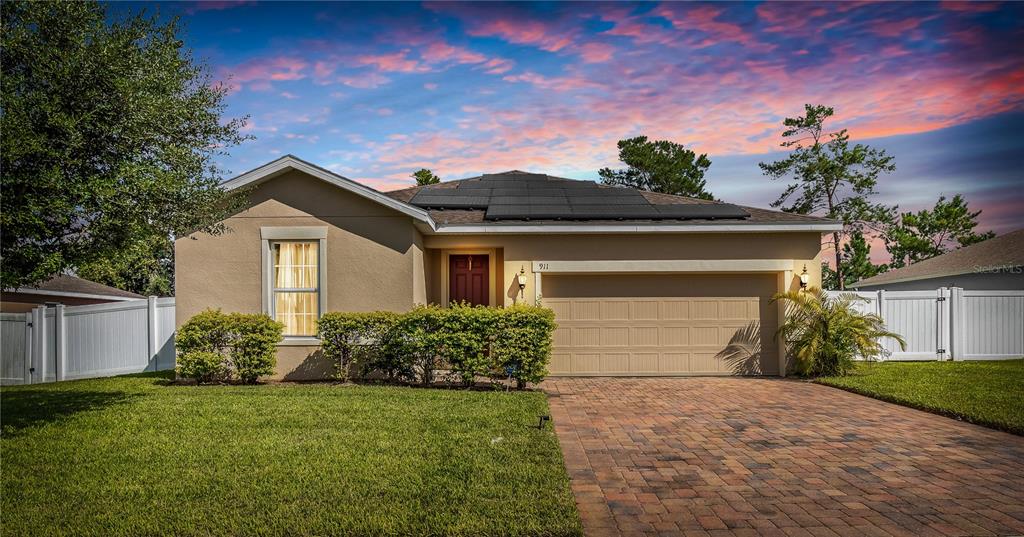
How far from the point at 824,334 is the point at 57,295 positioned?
22.1 metres

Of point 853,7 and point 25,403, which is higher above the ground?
point 853,7

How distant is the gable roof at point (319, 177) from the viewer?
10.6 meters

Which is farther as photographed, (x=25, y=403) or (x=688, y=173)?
(x=688, y=173)

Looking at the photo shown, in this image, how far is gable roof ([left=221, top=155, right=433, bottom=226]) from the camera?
10.6 m

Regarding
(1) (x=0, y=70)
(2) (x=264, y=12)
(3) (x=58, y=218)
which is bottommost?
(3) (x=58, y=218)

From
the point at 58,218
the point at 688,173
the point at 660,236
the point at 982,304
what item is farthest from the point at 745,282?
the point at 688,173

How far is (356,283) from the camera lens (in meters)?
11.0

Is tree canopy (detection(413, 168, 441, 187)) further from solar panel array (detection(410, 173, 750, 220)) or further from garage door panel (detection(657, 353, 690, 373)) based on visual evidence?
garage door panel (detection(657, 353, 690, 373))

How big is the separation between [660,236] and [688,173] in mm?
21103

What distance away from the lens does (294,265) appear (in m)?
11.1

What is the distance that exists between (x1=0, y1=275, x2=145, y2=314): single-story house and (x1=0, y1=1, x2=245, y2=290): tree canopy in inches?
484

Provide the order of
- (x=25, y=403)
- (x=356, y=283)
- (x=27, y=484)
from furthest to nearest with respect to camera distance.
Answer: (x=356, y=283) < (x=25, y=403) < (x=27, y=484)

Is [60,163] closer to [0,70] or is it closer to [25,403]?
[0,70]

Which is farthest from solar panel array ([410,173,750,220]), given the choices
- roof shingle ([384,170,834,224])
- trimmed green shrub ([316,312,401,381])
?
trimmed green shrub ([316,312,401,381])
